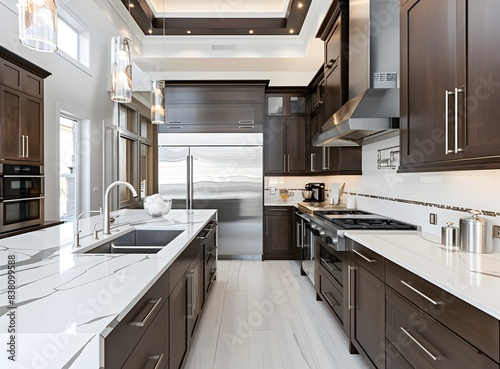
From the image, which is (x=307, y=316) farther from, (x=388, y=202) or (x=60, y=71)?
(x=60, y=71)

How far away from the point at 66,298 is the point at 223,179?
4.14 meters

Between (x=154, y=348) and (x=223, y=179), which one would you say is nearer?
(x=154, y=348)

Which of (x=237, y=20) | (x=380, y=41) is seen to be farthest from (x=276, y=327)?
(x=237, y=20)

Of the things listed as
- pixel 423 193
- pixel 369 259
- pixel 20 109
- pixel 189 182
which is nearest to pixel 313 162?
pixel 189 182

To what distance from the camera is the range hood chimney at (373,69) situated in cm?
236

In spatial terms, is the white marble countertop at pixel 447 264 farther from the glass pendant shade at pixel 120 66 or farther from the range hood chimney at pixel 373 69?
the glass pendant shade at pixel 120 66

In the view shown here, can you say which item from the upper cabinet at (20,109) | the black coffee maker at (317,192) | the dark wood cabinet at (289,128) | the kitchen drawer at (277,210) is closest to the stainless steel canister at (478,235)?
the black coffee maker at (317,192)

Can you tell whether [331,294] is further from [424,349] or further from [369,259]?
[424,349]

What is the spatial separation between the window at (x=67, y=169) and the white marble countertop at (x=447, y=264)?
4.25 metres

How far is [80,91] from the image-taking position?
4777mm

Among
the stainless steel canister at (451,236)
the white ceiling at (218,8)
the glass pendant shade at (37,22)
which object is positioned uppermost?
the white ceiling at (218,8)

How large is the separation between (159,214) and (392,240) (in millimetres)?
2009

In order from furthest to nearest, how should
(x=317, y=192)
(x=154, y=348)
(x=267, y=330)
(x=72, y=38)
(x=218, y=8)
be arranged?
(x=317, y=192), (x=72, y=38), (x=218, y=8), (x=267, y=330), (x=154, y=348)

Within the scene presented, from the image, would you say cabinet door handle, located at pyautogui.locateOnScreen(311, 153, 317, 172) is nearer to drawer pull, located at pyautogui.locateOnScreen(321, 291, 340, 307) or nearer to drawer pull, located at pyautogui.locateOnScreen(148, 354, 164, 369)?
drawer pull, located at pyautogui.locateOnScreen(321, 291, 340, 307)
